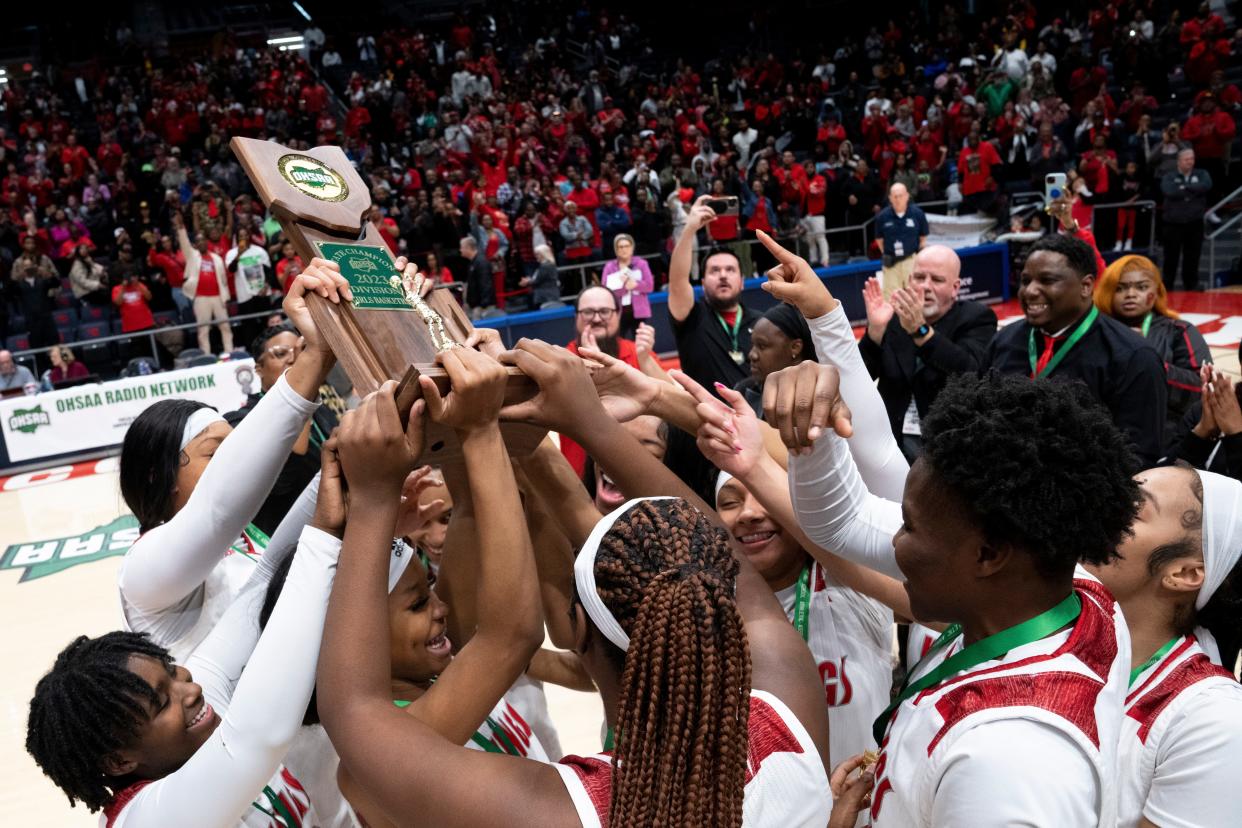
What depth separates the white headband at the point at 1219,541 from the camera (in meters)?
1.96

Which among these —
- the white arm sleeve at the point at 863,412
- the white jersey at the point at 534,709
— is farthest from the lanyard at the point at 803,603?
the white jersey at the point at 534,709

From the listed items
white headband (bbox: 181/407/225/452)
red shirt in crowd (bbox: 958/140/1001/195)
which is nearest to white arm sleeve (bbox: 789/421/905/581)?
white headband (bbox: 181/407/225/452)

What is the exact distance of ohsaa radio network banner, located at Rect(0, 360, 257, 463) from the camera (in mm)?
10211

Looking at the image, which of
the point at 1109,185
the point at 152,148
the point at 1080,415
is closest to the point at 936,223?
the point at 1109,185

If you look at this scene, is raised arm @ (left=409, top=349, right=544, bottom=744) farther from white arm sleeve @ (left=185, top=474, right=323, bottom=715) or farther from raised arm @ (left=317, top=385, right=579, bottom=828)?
white arm sleeve @ (left=185, top=474, right=323, bottom=715)

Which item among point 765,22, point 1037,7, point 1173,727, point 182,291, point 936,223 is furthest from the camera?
point 765,22

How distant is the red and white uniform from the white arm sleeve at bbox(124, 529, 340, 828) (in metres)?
0.44

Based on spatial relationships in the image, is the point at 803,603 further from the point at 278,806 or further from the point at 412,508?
the point at 278,806

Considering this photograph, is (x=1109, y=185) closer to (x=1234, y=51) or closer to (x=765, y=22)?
(x=1234, y=51)

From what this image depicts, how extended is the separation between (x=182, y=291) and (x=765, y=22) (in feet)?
52.0

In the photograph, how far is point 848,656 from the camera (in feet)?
7.15

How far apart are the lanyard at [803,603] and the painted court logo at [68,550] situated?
6.32 metres

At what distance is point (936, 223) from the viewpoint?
14469 millimetres

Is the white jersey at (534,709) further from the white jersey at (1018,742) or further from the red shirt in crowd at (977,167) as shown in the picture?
the red shirt in crowd at (977,167)
